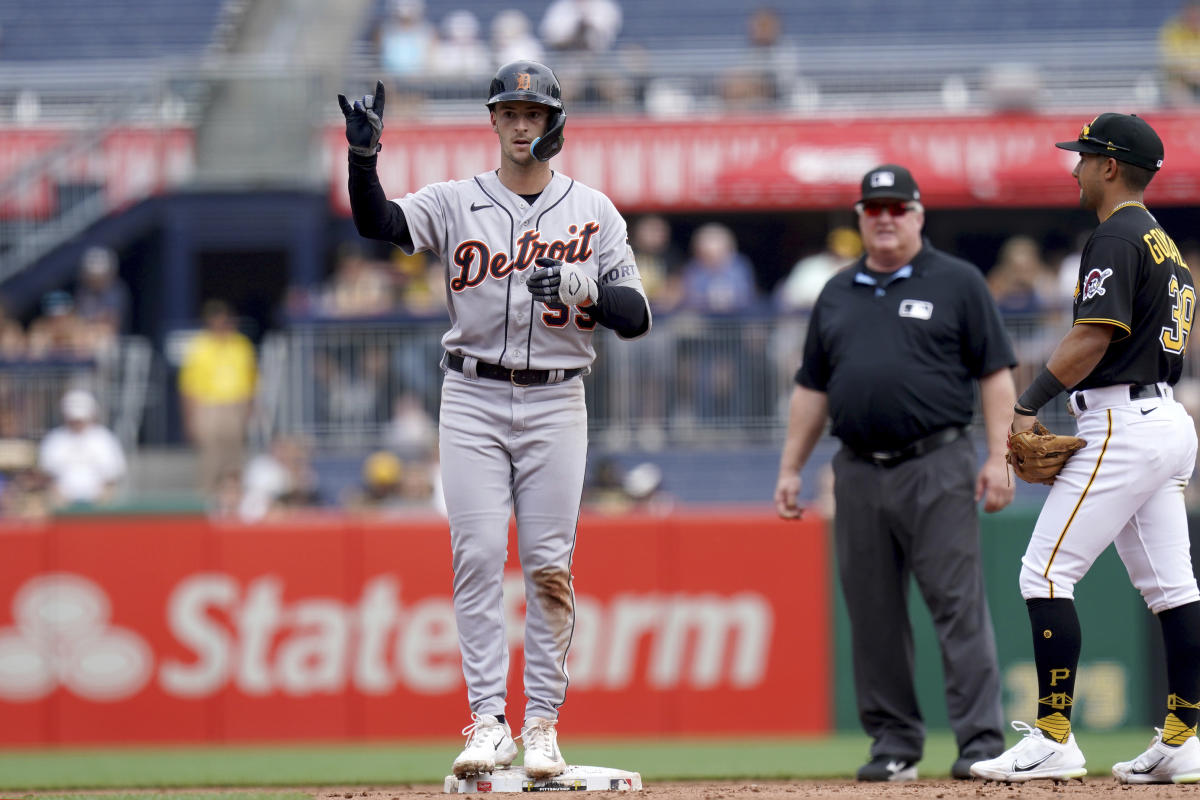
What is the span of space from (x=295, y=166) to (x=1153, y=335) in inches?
449

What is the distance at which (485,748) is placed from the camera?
519 cm

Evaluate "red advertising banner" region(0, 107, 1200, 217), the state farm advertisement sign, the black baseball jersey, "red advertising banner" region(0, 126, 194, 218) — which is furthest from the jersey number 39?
"red advertising banner" region(0, 126, 194, 218)

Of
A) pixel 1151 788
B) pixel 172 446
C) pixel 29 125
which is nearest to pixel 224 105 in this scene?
pixel 29 125

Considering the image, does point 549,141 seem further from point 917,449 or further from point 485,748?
point 917,449

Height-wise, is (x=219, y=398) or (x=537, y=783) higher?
(x=219, y=398)

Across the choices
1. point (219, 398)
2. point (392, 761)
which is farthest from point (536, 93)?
point (219, 398)

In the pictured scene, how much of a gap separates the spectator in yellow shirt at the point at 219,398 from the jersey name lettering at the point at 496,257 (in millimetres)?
8162

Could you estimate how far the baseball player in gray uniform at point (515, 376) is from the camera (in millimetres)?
5340

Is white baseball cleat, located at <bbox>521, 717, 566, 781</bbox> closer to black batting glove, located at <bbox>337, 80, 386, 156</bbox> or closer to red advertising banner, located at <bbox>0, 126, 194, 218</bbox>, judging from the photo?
black batting glove, located at <bbox>337, 80, 386, 156</bbox>

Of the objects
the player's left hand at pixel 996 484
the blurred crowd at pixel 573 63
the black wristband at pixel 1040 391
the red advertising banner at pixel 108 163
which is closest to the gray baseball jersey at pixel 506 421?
the black wristband at pixel 1040 391

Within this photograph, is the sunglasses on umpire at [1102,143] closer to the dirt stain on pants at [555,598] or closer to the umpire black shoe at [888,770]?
the dirt stain on pants at [555,598]

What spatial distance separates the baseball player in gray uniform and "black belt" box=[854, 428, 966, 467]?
158 centimetres

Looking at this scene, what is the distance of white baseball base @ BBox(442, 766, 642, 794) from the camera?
5.21 m

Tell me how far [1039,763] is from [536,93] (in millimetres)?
2672
